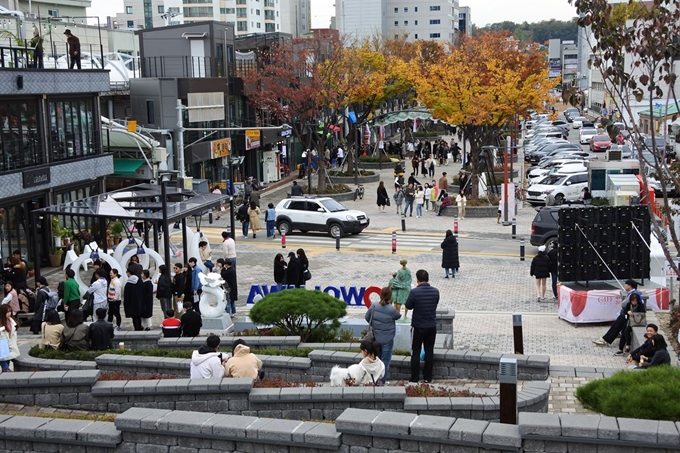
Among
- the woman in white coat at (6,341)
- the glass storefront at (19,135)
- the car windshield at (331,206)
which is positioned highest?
the glass storefront at (19,135)

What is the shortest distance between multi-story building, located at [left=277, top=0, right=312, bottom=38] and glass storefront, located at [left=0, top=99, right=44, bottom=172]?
97.8 meters

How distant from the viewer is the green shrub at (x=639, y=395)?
9469 millimetres

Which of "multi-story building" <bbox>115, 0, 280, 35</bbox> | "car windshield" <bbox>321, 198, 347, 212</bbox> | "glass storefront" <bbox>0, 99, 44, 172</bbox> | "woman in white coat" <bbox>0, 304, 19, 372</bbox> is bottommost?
"car windshield" <bbox>321, 198, 347, 212</bbox>

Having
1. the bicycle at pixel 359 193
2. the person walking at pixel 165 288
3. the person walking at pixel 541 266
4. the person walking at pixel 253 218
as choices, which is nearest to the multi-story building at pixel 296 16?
the bicycle at pixel 359 193

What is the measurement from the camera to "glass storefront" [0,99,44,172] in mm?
27094

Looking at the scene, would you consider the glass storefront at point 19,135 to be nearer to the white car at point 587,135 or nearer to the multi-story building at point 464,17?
the white car at point 587,135

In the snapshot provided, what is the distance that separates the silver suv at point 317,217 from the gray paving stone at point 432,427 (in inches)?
1050

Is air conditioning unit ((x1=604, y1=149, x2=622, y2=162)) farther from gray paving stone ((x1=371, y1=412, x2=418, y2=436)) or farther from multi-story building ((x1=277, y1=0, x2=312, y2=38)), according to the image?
multi-story building ((x1=277, y1=0, x2=312, y2=38))

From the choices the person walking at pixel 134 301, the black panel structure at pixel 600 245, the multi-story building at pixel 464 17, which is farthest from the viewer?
the multi-story building at pixel 464 17

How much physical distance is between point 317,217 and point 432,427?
27.5m

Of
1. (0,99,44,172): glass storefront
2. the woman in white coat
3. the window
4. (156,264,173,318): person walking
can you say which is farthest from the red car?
the woman in white coat

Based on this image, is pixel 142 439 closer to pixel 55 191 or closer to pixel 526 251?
pixel 55 191

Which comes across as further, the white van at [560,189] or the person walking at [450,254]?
the white van at [560,189]

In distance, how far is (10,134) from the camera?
27359 mm
